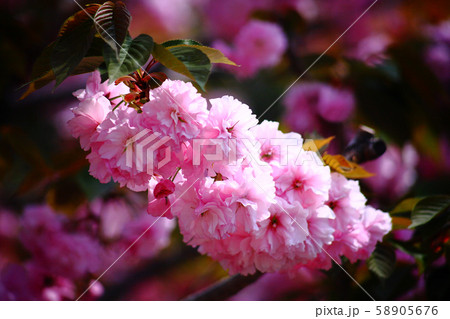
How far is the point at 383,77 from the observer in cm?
159

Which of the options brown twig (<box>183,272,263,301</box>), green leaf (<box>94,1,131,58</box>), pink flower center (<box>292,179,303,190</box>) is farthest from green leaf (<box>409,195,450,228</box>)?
green leaf (<box>94,1,131,58</box>)

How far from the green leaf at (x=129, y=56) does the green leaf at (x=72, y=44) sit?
4cm

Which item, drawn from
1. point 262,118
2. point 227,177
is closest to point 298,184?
point 227,177

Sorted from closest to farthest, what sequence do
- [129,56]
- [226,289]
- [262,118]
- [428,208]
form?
[129,56] → [428,208] → [226,289] → [262,118]

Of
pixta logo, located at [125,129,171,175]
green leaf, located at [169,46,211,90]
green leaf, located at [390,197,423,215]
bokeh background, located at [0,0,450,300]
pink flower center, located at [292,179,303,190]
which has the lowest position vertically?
bokeh background, located at [0,0,450,300]

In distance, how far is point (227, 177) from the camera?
716mm

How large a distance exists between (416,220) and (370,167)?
1.41m

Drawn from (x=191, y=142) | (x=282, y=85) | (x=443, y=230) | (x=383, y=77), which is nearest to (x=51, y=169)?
(x=191, y=142)

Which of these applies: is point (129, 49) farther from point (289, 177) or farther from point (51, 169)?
point (51, 169)

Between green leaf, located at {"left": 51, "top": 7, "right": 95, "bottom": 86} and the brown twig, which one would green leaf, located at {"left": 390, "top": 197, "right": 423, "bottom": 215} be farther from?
green leaf, located at {"left": 51, "top": 7, "right": 95, "bottom": 86}

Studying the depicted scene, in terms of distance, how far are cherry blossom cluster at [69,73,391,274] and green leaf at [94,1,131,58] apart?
9 centimetres

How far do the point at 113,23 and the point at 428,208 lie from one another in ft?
2.22

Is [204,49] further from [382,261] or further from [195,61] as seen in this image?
[382,261]

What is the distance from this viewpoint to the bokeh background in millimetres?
1282
